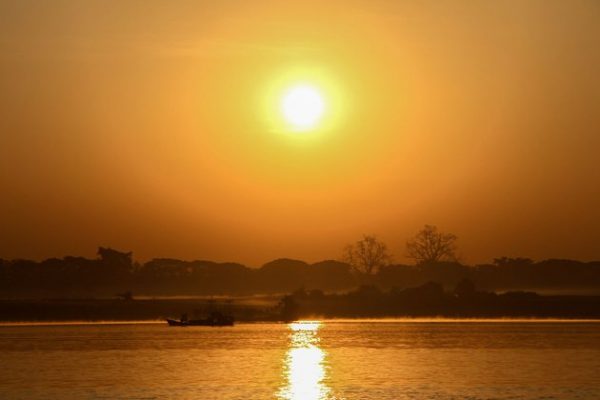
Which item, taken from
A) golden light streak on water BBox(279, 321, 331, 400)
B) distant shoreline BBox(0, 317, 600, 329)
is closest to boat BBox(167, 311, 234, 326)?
distant shoreline BBox(0, 317, 600, 329)

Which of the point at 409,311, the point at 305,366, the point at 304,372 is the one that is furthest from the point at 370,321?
the point at 304,372

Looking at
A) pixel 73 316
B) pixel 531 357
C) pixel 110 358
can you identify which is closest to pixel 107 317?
pixel 73 316

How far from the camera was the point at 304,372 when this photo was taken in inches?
3196

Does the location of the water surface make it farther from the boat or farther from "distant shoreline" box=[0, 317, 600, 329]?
"distant shoreline" box=[0, 317, 600, 329]

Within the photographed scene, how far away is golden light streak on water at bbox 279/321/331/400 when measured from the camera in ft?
219

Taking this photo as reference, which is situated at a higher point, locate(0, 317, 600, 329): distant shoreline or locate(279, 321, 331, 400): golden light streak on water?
locate(0, 317, 600, 329): distant shoreline

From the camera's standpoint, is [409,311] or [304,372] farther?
[409,311]

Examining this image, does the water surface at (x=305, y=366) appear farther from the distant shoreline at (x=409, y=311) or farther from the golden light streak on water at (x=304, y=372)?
the distant shoreline at (x=409, y=311)

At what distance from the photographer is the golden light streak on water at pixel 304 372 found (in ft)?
219

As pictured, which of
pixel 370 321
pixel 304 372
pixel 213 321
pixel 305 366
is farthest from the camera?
pixel 370 321

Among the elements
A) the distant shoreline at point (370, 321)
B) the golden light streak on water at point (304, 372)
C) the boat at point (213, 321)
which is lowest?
the golden light streak on water at point (304, 372)

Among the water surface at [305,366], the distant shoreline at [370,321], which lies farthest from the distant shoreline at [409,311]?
the water surface at [305,366]

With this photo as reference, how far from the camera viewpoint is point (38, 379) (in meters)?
75.6

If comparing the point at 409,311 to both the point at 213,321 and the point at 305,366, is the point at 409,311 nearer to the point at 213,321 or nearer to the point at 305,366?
the point at 213,321
